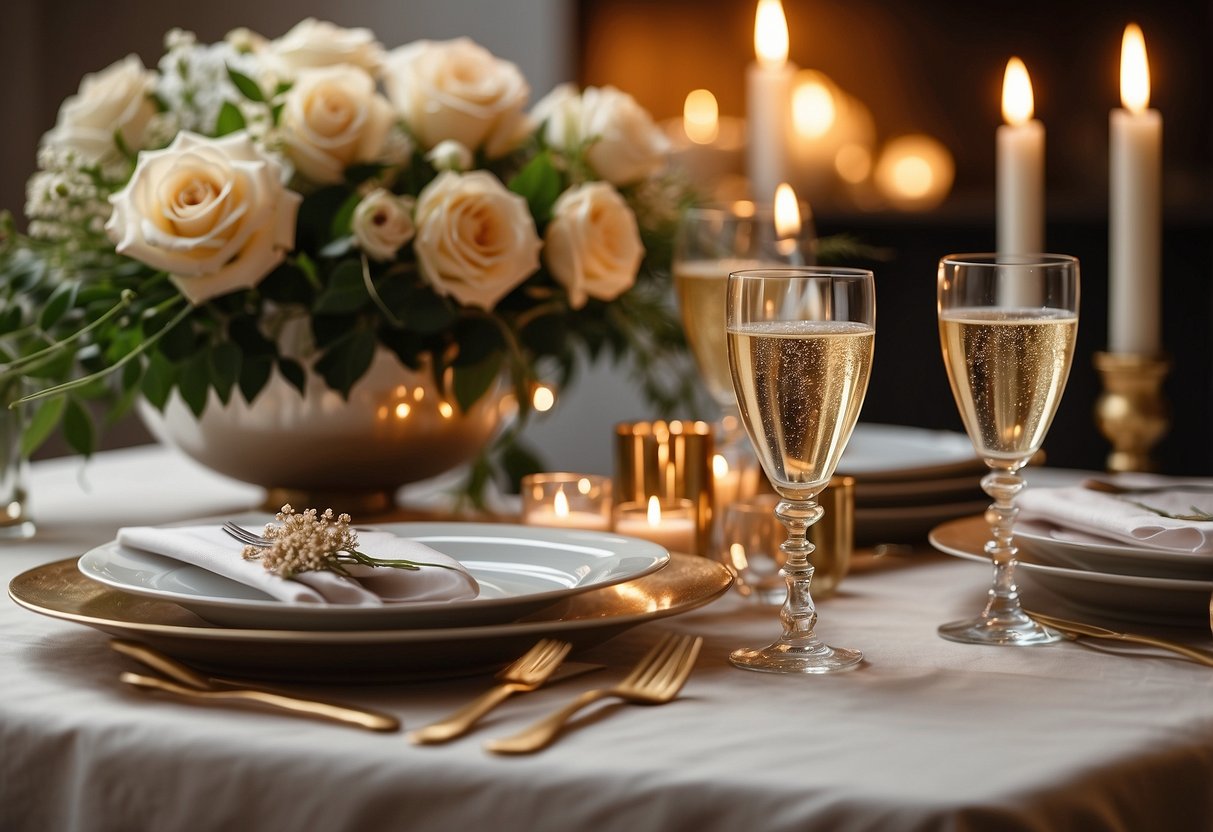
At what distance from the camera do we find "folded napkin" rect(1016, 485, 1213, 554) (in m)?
0.95

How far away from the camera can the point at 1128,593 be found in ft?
3.13

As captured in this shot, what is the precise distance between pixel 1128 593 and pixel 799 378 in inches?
11.3

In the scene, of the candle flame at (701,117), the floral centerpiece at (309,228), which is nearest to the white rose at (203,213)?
the floral centerpiece at (309,228)

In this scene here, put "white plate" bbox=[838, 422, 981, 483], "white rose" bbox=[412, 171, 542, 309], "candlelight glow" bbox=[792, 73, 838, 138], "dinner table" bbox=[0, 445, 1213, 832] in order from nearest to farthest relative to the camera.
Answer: "dinner table" bbox=[0, 445, 1213, 832] < "white rose" bbox=[412, 171, 542, 309] < "white plate" bbox=[838, 422, 981, 483] < "candlelight glow" bbox=[792, 73, 838, 138]

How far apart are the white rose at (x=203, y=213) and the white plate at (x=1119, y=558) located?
0.61 m

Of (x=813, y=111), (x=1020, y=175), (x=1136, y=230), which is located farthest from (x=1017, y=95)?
(x=813, y=111)

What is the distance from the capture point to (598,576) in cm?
91

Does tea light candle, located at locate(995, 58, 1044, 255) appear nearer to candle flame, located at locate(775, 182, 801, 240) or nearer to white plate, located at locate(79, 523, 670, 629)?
candle flame, located at locate(775, 182, 801, 240)

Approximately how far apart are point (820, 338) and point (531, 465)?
829 mm

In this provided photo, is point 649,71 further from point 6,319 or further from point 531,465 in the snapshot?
point 6,319

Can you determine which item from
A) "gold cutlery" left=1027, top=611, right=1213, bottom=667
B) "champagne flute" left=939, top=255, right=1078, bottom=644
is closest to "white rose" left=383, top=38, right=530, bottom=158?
"champagne flute" left=939, top=255, right=1078, bottom=644

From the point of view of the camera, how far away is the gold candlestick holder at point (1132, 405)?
1473 millimetres

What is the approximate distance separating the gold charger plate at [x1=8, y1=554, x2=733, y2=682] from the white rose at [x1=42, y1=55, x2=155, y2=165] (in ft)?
1.76

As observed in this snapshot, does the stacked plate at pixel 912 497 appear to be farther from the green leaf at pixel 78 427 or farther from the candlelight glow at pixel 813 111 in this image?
the candlelight glow at pixel 813 111
